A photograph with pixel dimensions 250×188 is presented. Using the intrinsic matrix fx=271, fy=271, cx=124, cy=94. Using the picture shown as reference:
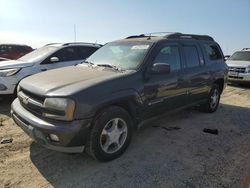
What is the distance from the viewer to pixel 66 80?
397 centimetres

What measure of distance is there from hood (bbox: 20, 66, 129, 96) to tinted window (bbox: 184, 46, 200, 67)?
188 cm

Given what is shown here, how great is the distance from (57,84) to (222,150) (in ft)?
9.54

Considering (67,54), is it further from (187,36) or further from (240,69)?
(240,69)

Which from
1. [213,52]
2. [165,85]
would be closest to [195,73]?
[165,85]

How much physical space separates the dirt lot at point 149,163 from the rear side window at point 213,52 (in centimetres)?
192

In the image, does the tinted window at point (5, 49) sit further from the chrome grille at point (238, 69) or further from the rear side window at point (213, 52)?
the rear side window at point (213, 52)

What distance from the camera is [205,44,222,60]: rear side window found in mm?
6495

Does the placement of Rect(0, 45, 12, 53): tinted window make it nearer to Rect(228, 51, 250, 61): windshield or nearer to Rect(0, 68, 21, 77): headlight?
Rect(0, 68, 21, 77): headlight

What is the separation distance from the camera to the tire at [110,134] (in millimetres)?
3701

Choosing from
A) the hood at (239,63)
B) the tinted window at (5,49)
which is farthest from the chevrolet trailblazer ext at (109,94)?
the tinted window at (5,49)

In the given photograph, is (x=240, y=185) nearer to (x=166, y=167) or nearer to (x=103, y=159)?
(x=166, y=167)

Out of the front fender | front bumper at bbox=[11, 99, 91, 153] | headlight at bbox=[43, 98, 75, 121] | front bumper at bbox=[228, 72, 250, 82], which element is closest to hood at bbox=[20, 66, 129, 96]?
headlight at bbox=[43, 98, 75, 121]

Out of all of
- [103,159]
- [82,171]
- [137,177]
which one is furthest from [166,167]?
[82,171]

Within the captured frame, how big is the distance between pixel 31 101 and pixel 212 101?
15.2 ft
